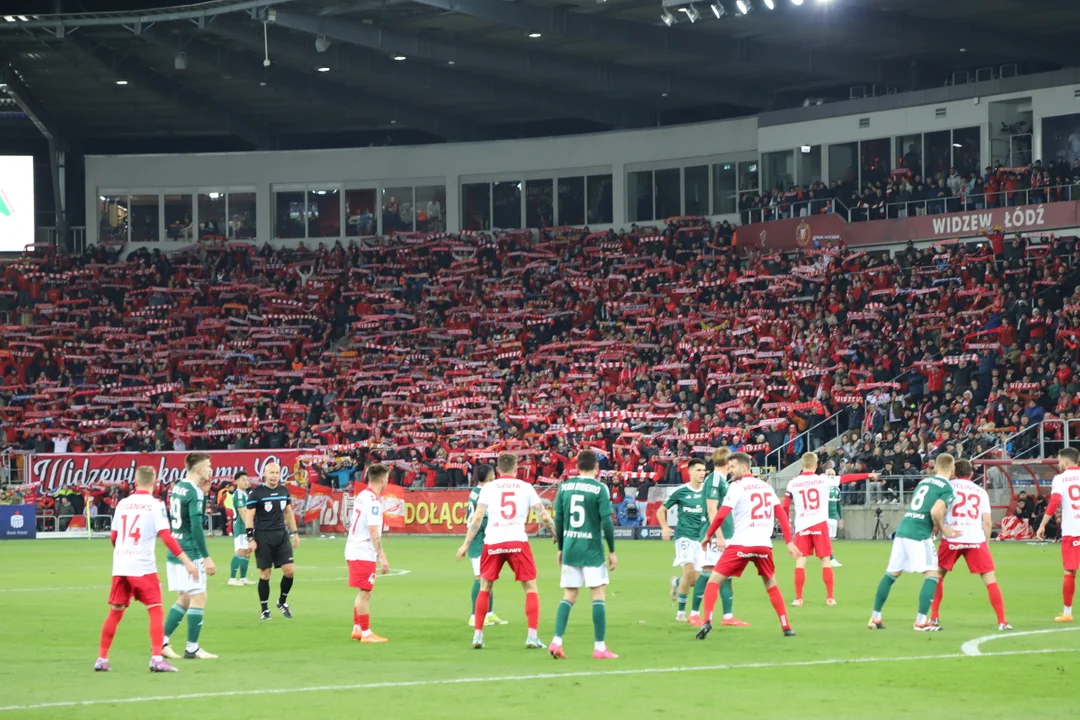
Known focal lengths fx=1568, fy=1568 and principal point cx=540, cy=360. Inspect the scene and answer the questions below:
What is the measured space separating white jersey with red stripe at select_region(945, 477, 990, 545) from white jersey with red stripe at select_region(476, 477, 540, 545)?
5.16 meters

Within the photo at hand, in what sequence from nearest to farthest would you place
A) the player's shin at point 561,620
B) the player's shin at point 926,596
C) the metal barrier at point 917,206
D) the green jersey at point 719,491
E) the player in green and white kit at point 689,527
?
the player's shin at point 561,620, the player's shin at point 926,596, the green jersey at point 719,491, the player in green and white kit at point 689,527, the metal barrier at point 917,206

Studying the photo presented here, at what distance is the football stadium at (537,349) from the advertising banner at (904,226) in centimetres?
13

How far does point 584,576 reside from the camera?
16.1 metres

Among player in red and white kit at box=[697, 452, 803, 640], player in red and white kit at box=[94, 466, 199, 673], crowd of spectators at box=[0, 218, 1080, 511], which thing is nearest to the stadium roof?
crowd of spectators at box=[0, 218, 1080, 511]

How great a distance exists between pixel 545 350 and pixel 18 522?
740 inches

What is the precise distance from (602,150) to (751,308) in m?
15.0

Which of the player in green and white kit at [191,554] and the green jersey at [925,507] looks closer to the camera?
the player in green and white kit at [191,554]

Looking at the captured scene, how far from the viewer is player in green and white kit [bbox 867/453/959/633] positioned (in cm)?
1822

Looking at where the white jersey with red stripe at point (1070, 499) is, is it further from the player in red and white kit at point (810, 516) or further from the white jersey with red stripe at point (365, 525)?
the white jersey with red stripe at point (365, 525)

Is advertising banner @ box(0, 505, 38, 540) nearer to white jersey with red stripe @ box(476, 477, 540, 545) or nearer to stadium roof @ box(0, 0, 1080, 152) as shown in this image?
stadium roof @ box(0, 0, 1080, 152)

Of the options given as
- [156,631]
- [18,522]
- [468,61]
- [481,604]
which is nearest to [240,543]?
[481,604]

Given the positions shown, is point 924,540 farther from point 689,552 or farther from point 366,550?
point 366,550

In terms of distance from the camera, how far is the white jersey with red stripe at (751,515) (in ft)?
57.9

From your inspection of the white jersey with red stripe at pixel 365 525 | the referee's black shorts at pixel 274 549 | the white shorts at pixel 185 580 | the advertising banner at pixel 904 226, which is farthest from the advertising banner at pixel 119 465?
the white shorts at pixel 185 580
